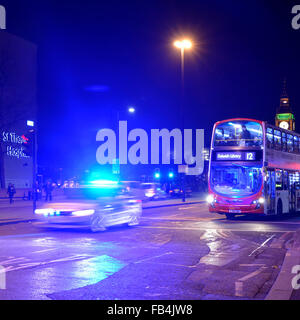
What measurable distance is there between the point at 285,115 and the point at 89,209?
330 ft

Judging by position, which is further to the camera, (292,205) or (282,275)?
(292,205)

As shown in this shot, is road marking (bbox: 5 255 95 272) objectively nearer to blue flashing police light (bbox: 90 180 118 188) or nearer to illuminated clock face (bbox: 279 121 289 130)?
blue flashing police light (bbox: 90 180 118 188)

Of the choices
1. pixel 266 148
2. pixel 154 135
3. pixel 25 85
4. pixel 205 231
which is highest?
pixel 25 85

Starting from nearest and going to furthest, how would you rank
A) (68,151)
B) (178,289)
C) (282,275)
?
(178,289) < (282,275) < (68,151)

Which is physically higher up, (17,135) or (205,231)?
(17,135)

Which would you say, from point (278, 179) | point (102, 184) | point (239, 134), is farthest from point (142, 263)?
point (278, 179)

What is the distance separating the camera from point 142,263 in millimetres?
9422

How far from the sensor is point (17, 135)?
52.3m

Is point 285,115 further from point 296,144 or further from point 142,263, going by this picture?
point 142,263

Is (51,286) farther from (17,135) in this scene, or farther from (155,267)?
(17,135)

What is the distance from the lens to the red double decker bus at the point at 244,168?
19.1 meters

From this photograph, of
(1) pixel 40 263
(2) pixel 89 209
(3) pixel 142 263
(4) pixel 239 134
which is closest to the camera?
(1) pixel 40 263

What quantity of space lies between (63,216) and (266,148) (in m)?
9.34
